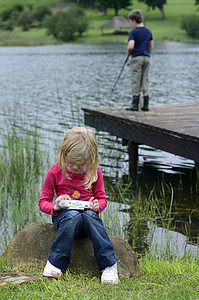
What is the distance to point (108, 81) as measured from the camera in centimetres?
1906

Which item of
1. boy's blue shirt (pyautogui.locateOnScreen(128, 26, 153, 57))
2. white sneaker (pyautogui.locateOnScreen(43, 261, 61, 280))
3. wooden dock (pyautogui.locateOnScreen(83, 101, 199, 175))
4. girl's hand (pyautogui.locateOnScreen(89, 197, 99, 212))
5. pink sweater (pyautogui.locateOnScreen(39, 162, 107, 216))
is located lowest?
wooden dock (pyautogui.locateOnScreen(83, 101, 199, 175))

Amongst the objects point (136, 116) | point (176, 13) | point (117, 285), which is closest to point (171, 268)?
point (117, 285)

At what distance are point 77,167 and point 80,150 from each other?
162 mm

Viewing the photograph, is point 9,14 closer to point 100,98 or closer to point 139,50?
point 100,98

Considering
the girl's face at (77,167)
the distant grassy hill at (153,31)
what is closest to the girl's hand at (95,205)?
the girl's face at (77,167)

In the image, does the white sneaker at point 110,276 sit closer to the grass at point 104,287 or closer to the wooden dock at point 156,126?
the grass at point 104,287

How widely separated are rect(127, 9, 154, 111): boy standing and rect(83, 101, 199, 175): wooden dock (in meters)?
0.51

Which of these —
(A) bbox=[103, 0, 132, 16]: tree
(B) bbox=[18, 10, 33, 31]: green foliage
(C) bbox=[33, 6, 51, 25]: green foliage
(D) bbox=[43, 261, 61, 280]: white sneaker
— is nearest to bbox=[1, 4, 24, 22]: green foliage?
(C) bbox=[33, 6, 51, 25]: green foliage

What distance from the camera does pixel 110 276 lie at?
10.2ft

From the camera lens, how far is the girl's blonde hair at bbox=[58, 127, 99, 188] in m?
3.19

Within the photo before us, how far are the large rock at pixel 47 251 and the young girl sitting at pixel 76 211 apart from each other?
0.17 m

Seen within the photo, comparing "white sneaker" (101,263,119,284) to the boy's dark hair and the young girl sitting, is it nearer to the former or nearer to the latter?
the young girl sitting

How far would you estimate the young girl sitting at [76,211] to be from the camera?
3.17 m

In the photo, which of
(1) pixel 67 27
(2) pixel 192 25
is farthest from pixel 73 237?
(1) pixel 67 27
